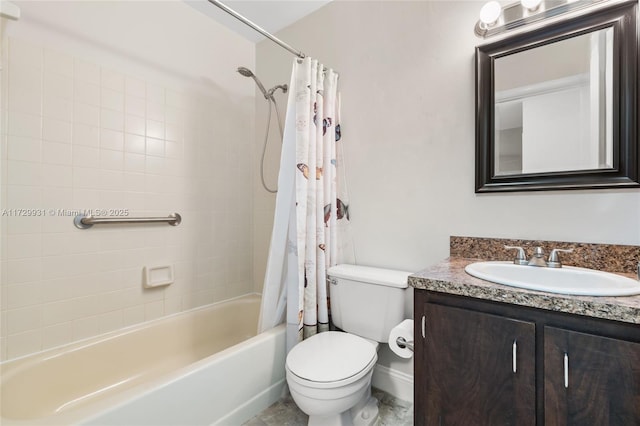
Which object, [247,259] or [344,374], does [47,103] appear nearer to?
[247,259]

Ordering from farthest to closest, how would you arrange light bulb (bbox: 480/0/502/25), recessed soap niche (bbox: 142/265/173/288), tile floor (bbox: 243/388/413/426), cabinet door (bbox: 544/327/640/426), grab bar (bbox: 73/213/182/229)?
1. recessed soap niche (bbox: 142/265/173/288)
2. grab bar (bbox: 73/213/182/229)
3. tile floor (bbox: 243/388/413/426)
4. light bulb (bbox: 480/0/502/25)
5. cabinet door (bbox: 544/327/640/426)

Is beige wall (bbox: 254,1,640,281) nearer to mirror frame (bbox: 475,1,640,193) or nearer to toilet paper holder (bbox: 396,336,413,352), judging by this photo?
mirror frame (bbox: 475,1,640,193)

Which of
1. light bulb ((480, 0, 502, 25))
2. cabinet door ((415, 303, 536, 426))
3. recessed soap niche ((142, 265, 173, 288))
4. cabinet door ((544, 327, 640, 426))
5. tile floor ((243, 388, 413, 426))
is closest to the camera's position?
cabinet door ((544, 327, 640, 426))

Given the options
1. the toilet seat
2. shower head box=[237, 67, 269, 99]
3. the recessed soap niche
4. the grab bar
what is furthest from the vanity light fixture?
the recessed soap niche

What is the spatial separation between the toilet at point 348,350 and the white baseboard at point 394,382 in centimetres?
14

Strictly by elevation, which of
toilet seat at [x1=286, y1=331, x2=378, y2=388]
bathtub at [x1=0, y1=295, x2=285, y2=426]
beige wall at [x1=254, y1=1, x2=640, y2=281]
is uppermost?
beige wall at [x1=254, y1=1, x2=640, y2=281]

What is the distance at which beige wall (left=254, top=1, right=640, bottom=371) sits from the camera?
4.13 ft

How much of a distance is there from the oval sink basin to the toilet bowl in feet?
2.07

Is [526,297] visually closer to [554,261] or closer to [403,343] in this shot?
[554,261]

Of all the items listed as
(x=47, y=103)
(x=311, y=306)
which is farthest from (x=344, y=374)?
(x=47, y=103)

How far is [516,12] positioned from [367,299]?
1520 millimetres

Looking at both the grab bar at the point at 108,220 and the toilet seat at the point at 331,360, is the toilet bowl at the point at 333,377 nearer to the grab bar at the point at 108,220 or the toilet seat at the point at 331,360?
the toilet seat at the point at 331,360

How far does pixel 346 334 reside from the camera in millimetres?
1542

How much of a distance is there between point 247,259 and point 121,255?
930 mm
